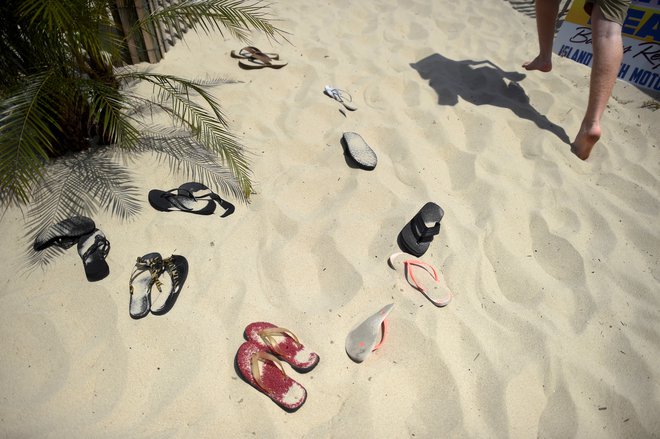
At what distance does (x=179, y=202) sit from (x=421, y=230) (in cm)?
138

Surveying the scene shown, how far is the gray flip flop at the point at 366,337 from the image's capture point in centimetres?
148

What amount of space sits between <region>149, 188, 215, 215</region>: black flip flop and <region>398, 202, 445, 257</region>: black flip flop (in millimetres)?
1117

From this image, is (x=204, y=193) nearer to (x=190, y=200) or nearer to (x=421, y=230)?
(x=190, y=200)

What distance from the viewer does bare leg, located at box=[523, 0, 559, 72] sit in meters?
2.81

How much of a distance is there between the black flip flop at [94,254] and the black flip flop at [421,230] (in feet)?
5.01

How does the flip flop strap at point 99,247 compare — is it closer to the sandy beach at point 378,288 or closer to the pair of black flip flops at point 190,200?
the sandy beach at point 378,288

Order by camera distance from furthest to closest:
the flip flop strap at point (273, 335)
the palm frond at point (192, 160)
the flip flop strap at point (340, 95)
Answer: the flip flop strap at point (340, 95) → the palm frond at point (192, 160) → the flip flop strap at point (273, 335)

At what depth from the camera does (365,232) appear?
1.96 meters

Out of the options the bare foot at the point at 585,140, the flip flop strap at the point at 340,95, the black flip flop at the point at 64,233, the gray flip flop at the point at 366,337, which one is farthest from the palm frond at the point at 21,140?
the bare foot at the point at 585,140

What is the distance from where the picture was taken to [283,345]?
1.47 metres

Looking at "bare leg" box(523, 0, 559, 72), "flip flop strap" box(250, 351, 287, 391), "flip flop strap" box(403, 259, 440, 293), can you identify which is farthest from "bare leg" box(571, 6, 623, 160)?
"flip flop strap" box(250, 351, 287, 391)

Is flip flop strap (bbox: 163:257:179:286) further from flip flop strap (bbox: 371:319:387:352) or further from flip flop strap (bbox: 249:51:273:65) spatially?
flip flop strap (bbox: 249:51:273:65)

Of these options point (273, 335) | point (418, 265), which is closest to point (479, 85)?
point (418, 265)

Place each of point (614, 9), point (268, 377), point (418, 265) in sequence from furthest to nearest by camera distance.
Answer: point (614, 9) → point (418, 265) → point (268, 377)
